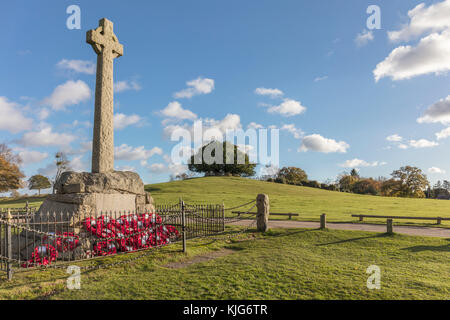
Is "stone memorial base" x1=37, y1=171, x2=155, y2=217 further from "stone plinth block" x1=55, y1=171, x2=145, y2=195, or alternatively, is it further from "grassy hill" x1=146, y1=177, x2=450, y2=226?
"grassy hill" x1=146, y1=177, x2=450, y2=226

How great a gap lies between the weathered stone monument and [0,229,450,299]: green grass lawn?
2.76 m

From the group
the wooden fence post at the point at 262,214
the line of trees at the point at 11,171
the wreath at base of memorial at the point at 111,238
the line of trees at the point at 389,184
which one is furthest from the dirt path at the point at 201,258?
the line of trees at the point at 389,184

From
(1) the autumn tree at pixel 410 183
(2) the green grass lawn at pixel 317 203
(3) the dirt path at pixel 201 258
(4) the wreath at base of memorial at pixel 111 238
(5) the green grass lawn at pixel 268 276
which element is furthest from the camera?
(1) the autumn tree at pixel 410 183

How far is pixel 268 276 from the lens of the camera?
6984mm

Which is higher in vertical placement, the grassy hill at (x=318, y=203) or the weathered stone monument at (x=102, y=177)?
the weathered stone monument at (x=102, y=177)

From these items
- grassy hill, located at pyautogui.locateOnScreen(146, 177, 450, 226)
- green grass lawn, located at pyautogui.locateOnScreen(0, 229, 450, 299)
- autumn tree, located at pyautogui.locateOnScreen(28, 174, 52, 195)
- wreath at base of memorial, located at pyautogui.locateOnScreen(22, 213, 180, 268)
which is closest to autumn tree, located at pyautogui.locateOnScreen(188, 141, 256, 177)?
grassy hill, located at pyautogui.locateOnScreen(146, 177, 450, 226)

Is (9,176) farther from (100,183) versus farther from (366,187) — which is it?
(366,187)

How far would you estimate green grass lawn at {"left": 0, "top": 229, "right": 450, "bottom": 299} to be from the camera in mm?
5965

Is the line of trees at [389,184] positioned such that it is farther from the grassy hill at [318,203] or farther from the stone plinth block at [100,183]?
the stone plinth block at [100,183]

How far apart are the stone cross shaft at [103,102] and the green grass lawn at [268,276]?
4971mm

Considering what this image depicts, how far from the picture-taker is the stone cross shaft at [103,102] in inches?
482

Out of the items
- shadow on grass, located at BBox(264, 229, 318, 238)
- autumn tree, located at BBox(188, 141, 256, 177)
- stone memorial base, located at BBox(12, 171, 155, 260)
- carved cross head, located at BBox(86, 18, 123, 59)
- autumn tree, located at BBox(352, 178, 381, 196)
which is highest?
carved cross head, located at BBox(86, 18, 123, 59)

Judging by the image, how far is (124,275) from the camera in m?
7.30

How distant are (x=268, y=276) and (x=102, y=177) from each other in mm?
7506
